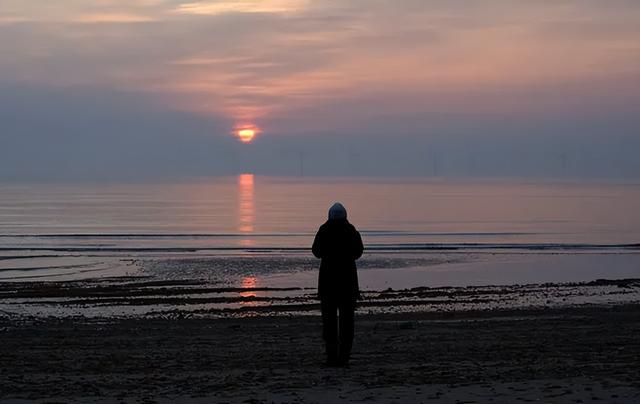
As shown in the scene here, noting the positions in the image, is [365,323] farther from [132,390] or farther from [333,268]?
[132,390]

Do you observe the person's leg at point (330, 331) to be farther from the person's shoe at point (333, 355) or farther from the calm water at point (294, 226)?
the calm water at point (294, 226)

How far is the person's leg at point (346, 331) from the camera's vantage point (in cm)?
1010

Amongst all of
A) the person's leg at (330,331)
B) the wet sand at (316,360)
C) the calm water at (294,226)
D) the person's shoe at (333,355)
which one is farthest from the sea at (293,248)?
the person's shoe at (333,355)

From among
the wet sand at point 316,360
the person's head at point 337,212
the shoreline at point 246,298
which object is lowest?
the shoreline at point 246,298

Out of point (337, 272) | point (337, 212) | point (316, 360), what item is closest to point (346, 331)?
point (337, 272)

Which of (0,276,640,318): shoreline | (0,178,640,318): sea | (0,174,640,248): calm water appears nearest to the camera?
(0,276,640,318): shoreline

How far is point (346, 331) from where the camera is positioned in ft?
33.3

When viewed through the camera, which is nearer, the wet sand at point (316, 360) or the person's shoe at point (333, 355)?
the wet sand at point (316, 360)

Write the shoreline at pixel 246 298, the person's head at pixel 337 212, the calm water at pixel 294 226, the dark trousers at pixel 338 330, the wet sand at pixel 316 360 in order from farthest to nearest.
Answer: the calm water at pixel 294 226 < the shoreline at pixel 246 298 < the person's head at pixel 337 212 < the dark trousers at pixel 338 330 < the wet sand at pixel 316 360

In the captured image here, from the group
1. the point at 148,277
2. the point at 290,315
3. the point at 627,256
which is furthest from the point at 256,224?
the point at 290,315

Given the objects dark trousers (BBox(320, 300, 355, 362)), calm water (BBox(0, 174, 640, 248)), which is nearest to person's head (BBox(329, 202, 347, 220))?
dark trousers (BBox(320, 300, 355, 362))

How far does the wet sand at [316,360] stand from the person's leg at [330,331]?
0.20m

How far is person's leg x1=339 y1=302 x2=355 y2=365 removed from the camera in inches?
398

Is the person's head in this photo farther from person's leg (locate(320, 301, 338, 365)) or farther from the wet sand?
the wet sand
